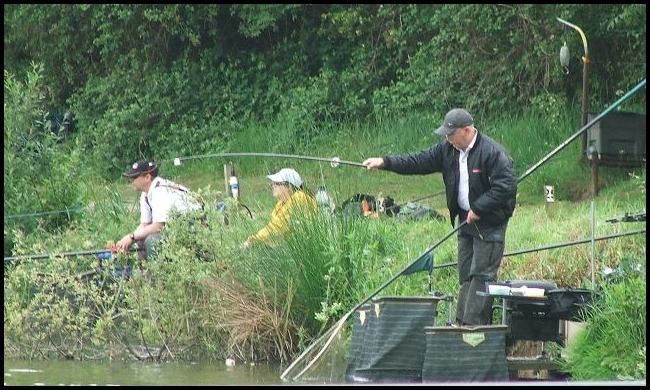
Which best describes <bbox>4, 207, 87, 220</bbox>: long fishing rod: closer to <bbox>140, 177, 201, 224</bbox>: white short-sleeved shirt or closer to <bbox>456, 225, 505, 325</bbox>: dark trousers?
<bbox>140, 177, 201, 224</bbox>: white short-sleeved shirt

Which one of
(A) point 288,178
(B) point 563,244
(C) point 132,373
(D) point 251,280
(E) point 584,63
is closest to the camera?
(B) point 563,244

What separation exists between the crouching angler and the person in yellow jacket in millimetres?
660

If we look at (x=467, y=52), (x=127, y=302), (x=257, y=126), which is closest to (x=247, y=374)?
(x=127, y=302)

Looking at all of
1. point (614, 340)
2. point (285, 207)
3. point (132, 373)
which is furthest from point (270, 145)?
point (614, 340)

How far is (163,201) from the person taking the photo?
1099cm

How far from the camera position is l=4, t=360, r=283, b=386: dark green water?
927 centimetres

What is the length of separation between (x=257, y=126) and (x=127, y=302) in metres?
11.8

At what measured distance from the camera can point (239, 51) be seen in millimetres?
23750

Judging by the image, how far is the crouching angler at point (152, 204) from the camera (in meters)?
10.8

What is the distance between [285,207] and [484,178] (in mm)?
1635

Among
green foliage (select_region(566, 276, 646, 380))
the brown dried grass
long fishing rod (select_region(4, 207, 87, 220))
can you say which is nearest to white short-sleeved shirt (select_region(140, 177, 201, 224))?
the brown dried grass

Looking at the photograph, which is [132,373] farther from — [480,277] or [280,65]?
[280,65]

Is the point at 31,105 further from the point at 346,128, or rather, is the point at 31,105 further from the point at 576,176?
the point at 346,128

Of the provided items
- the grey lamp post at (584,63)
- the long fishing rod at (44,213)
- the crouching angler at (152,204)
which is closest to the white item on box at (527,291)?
the crouching angler at (152,204)
